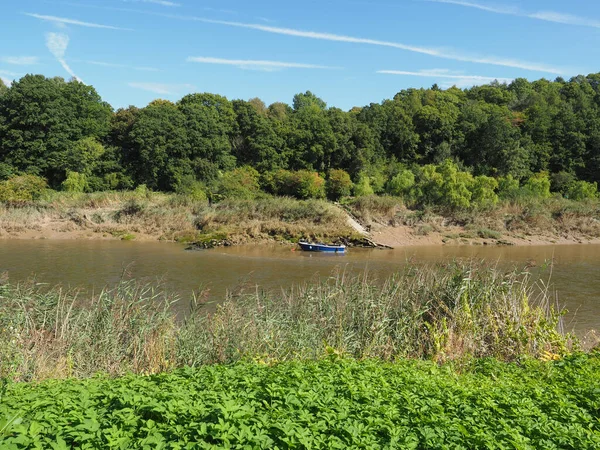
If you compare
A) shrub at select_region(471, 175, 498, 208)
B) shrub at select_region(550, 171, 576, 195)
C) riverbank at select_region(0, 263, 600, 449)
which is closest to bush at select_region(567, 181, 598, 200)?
shrub at select_region(550, 171, 576, 195)

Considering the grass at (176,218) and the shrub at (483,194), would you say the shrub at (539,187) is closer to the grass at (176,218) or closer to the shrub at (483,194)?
the shrub at (483,194)

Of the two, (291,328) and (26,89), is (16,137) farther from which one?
(291,328)

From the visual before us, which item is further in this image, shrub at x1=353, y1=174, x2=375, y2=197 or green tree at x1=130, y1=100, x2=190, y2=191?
green tree at x1=130, y1=100, x2=190, y2=191

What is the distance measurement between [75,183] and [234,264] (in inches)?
985

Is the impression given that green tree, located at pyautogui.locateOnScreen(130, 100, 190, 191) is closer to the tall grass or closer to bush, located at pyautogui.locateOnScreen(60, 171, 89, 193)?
bush, located at pyautogui.locateOnScreen(60, 171, 89, 193)

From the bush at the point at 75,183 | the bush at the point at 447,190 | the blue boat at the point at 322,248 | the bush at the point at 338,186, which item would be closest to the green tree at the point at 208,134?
the bush at the point at 75,183

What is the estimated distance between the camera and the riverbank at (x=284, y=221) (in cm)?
3341

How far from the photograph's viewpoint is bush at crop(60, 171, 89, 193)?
1748 inches

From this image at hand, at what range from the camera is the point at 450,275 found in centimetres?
1067

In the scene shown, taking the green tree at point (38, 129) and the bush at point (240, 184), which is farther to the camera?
the green tree at point (38, 129)

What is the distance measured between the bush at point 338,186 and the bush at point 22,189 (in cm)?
2165

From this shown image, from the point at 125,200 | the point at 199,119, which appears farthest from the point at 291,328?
the point at 199,119

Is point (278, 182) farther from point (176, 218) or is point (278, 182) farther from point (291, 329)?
point (291, 329)

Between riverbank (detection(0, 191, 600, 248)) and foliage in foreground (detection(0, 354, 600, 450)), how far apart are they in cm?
2547
